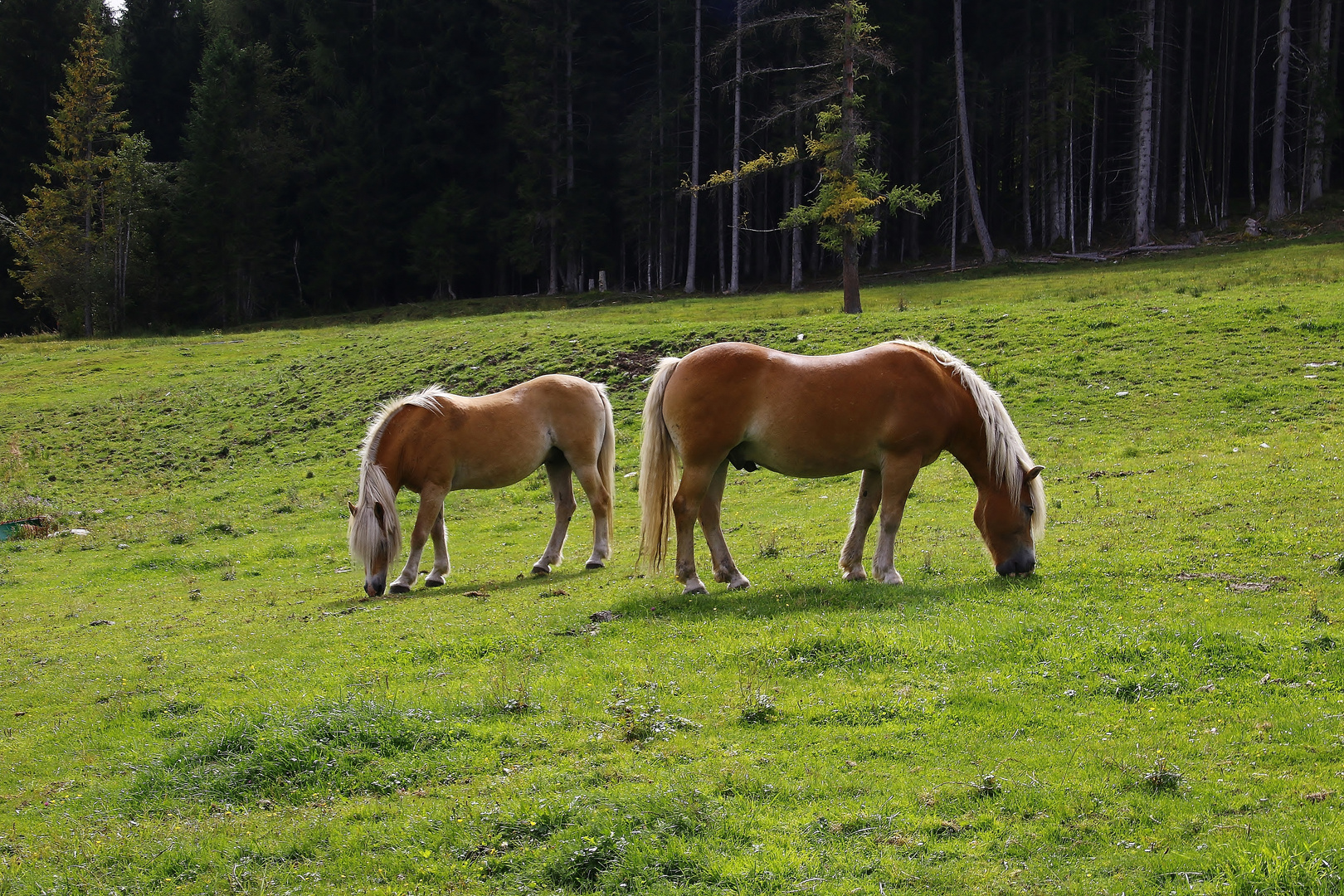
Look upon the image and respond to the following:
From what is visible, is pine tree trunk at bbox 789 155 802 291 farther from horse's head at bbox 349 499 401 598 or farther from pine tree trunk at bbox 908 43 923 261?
horse's head at bbox 349 499 401 598

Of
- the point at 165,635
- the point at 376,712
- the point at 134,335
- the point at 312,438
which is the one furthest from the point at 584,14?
the point at 376,712

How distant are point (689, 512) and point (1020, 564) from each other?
3.08 meters

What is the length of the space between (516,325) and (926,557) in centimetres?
2489

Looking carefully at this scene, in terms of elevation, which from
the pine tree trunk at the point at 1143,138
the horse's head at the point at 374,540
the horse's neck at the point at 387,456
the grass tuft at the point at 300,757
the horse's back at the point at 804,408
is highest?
the pine tree trunk at the point at 1143,138

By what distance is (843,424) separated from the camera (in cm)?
946

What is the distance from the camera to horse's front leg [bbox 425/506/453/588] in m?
12.2

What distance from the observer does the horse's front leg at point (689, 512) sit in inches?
376

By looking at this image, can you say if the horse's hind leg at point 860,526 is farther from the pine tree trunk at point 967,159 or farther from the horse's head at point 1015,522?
the pine tree trunk at point 967,159

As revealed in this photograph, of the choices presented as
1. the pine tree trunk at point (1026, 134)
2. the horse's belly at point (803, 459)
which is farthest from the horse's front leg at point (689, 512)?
the pine tree trunk at point (1026, 134)

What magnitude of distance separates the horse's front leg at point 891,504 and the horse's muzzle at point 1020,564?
3.17ft

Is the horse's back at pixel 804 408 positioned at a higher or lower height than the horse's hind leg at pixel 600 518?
higher

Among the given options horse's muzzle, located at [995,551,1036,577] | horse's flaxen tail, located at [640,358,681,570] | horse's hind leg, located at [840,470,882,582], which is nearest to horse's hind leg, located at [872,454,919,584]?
horse's hind leg, located at [840,470,882,582]

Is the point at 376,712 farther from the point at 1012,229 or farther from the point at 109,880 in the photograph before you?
the point at 1012,229

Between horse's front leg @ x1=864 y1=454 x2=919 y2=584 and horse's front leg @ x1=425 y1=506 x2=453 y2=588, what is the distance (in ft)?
17.8
